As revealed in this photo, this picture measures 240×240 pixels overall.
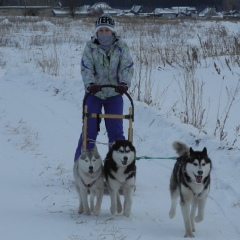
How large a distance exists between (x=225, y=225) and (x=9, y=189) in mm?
2369

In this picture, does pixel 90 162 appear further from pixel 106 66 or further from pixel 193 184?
pixel 106 66

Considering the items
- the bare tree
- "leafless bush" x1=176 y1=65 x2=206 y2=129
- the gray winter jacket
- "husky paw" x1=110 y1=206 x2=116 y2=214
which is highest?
the bare tree

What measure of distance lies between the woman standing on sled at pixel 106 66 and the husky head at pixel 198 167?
3.88ft

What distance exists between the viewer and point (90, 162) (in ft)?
15.3

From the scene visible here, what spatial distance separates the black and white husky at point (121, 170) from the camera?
4.61 meters

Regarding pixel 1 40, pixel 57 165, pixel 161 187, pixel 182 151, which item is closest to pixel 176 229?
pixel 182 151

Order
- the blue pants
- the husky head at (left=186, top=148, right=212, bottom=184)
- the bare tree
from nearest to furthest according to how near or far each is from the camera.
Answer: the husky head at (left=186, top=148, right=212, bottom=184)
the blue pants
the bare tree

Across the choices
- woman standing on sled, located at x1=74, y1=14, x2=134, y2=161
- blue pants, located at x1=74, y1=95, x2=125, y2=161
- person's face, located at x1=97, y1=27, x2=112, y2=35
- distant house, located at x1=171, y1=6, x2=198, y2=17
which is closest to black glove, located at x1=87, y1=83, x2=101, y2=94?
woman standing on sled, located at x1=74, y1=14, x2=134, y2=161

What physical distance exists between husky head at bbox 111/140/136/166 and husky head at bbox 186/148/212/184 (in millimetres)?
592

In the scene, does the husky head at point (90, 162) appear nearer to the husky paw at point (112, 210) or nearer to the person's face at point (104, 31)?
the husky paw at point (112, 210)

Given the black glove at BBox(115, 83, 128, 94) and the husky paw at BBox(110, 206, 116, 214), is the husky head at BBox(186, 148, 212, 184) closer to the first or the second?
the husky paw at BBox(110, 206, 116, 214)

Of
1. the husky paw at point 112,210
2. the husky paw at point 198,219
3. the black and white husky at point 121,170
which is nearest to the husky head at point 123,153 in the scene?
the black and white husky at point 121,170

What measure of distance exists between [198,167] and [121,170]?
803 millimetres

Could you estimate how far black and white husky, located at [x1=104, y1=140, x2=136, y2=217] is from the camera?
4609 millimetres
